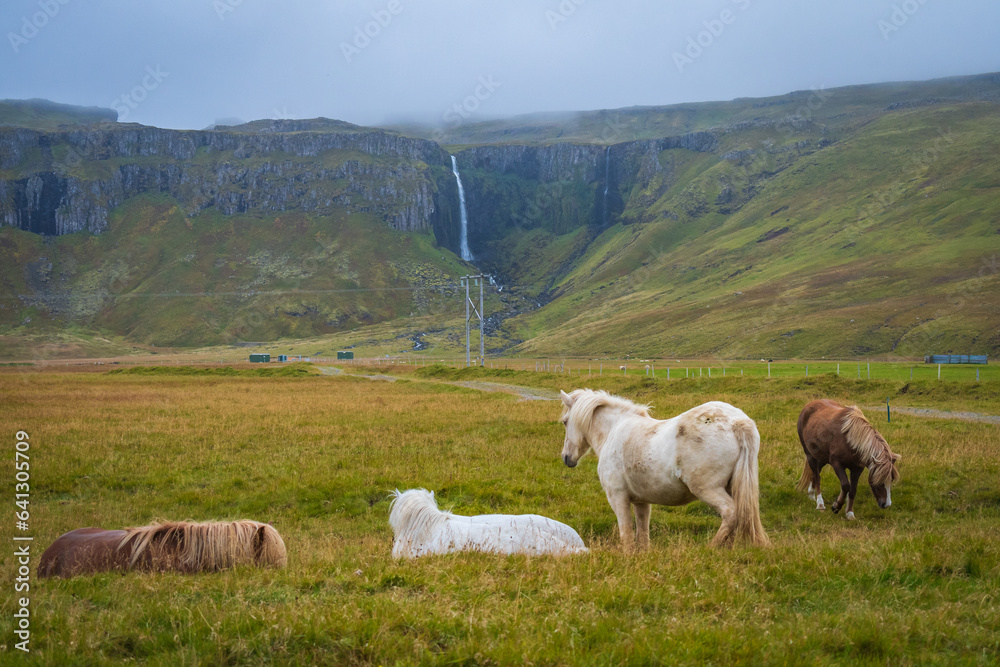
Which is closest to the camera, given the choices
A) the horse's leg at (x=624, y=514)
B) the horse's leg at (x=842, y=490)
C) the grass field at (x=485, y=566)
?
the grass field at (x=485, y=566)

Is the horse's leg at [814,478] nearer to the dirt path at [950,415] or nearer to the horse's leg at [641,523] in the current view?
the horse's leg at [641,523]

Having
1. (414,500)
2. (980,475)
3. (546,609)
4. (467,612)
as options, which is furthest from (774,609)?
(980,475)

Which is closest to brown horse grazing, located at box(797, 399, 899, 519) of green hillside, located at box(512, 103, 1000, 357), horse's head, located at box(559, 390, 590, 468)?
horse's head, located at box(559, 390, 590, 468)

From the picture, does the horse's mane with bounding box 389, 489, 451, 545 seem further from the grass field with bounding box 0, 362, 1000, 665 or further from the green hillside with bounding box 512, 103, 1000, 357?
the green hillside with bounding box 512, 103, 1000, 357

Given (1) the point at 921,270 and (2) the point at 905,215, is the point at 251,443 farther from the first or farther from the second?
(2) the point at 905,215

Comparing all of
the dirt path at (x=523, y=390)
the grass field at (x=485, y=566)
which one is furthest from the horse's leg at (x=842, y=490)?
the dirt path at (x=523, y=390)

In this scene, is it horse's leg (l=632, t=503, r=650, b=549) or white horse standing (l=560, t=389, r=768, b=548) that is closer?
white horse standing (l=560, t=389, r=768, b=548)

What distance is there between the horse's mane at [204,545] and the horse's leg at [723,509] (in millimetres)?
5725

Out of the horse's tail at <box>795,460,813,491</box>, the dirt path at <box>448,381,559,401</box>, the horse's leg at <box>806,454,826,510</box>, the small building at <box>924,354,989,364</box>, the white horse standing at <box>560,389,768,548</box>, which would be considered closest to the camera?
the white horse standing at <box>560,389,768,548</box>

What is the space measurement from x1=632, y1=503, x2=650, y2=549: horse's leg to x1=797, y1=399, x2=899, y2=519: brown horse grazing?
5061 mm

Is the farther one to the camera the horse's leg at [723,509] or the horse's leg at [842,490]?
the horse's leg at [842,490]

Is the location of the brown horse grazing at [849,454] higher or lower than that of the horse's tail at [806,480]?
higher

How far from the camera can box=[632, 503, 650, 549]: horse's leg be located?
9.88 m

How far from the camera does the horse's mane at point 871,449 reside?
40.8 feet
